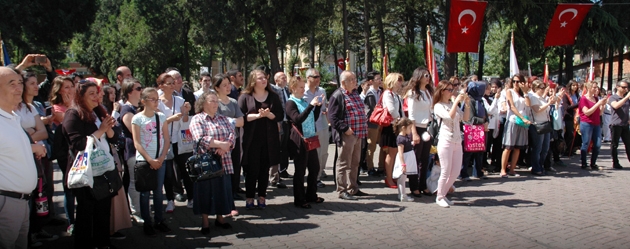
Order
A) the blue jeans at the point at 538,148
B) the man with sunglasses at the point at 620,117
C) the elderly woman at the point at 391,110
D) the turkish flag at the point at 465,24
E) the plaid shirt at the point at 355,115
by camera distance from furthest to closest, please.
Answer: the turkish flag at the point at 465,24 < the man with sunglasses at the point at 620,117 < the blue jeans at the point at 538,148 < the elderly woman at the point at 391,110 < the plaid shirt at the point at 355,115

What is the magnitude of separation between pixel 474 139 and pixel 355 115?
9.41ft

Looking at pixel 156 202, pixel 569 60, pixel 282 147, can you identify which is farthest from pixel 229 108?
pixel 569 60

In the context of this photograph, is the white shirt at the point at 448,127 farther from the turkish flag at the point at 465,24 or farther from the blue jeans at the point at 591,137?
the turkish flag at the point at 465,24

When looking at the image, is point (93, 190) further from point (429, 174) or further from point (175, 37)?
point (175, 37)

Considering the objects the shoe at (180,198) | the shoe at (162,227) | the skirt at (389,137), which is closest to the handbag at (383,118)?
the skirt at (389,137)

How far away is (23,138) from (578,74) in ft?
152

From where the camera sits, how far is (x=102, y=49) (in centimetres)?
4744

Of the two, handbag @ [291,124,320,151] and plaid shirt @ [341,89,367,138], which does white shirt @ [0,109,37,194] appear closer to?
handbag @ [291,124,320,151]

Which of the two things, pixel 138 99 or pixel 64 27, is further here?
pixel 64 27

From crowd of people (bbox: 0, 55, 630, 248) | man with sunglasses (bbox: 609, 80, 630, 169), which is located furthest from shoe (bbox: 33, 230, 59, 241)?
man with sunglasses (bbox: 609, 80, 630, 169)

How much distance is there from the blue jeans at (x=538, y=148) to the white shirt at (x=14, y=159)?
859cm

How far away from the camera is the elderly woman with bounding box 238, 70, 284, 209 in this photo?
6738 millimetres

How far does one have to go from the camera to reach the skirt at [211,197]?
5.63 metres

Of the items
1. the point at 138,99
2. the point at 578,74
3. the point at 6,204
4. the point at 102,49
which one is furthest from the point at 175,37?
the point at 6,204
